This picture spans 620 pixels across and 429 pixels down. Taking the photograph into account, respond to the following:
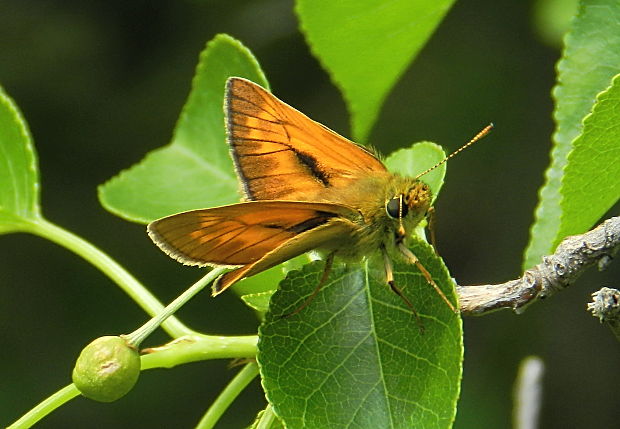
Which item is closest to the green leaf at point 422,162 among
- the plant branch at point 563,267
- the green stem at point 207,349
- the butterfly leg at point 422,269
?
the butterfly leg at point 422,269

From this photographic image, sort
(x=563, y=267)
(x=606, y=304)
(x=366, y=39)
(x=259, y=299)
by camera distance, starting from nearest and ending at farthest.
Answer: (x=606, y=304) < (x=563, y=267) < (x=259, y=299) < (x=366, y=39)

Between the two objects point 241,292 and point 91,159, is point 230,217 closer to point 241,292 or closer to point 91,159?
point 241,292

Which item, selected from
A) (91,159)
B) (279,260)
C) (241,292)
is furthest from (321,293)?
(91,159)

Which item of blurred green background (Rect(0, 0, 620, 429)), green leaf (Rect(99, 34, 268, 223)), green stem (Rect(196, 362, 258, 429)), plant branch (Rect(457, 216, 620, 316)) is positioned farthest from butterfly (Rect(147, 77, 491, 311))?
blurred green background (Rect(0, 0, 620, 429))

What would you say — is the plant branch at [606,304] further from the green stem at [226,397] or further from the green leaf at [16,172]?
the green leaf at [16,172]

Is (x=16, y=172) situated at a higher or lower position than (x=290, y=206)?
higher

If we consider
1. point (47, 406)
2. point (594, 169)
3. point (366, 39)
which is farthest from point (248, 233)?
point (366, 39)

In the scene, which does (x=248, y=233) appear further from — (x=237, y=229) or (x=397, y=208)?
(x=397, y=208)

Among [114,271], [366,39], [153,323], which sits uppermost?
[366,39]
